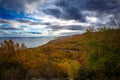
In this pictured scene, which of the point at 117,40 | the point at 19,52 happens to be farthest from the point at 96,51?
the point at 19,52

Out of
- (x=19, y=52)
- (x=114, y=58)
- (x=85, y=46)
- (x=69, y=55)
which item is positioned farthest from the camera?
(x=69, y=55)

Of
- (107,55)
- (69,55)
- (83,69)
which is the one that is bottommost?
(69,55)

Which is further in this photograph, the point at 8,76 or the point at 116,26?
the point at 8,76

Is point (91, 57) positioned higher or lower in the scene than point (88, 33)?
lower

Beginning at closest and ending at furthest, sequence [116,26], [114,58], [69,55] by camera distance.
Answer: [114,58], [116,26], [69,55]

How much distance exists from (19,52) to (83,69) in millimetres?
21301

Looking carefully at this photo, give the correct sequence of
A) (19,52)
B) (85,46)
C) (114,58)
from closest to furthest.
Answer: (114,58), (85,46), (19,52)

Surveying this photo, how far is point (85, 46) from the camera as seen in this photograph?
39.2 meters

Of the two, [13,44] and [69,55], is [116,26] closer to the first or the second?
[13,44]

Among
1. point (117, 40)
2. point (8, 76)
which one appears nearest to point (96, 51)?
point (117, 40)

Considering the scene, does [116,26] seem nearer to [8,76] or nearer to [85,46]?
[85,46]

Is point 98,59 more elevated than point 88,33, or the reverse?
point 88,33

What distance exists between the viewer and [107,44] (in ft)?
109

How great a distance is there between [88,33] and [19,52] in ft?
60.2
